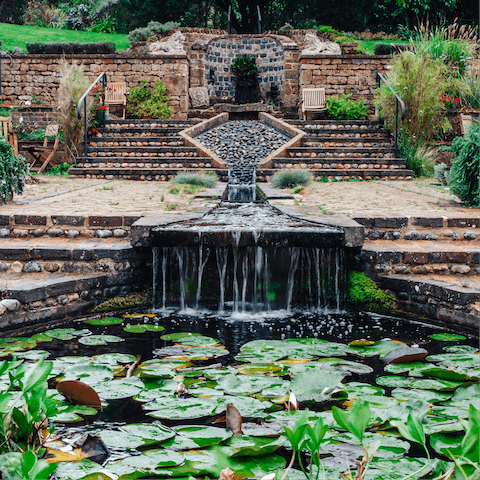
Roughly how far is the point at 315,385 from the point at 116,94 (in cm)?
1237

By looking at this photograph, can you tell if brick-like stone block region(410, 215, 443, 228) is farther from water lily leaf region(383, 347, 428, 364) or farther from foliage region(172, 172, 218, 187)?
foliage region(172, 172, 218, 187)

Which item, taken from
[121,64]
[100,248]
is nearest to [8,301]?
[100,248]

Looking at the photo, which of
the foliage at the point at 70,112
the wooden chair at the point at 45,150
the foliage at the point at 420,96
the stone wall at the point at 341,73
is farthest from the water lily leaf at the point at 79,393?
the stone wall at the point at 341,73

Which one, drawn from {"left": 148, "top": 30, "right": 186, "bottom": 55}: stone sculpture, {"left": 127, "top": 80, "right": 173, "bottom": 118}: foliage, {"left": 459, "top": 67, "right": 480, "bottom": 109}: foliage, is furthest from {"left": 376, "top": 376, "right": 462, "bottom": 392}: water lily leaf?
{"left": 148, "top": 30, "right": 186, "bottom": 55}: stone sculpture

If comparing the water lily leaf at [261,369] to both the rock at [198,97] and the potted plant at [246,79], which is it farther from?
the potted plant at [246,79]

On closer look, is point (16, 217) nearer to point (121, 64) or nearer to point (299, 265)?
point (299, 265)

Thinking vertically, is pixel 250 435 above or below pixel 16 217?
below

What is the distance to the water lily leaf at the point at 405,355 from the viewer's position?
2.65 m

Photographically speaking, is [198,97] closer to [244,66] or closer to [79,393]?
[244,66]

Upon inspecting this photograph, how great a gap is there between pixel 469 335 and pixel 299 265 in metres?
1.49

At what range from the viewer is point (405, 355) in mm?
2650

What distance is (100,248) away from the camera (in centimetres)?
Answer: 416

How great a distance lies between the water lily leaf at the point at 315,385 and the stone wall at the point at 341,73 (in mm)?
13506

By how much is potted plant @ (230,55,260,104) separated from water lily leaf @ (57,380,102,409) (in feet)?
55.9
